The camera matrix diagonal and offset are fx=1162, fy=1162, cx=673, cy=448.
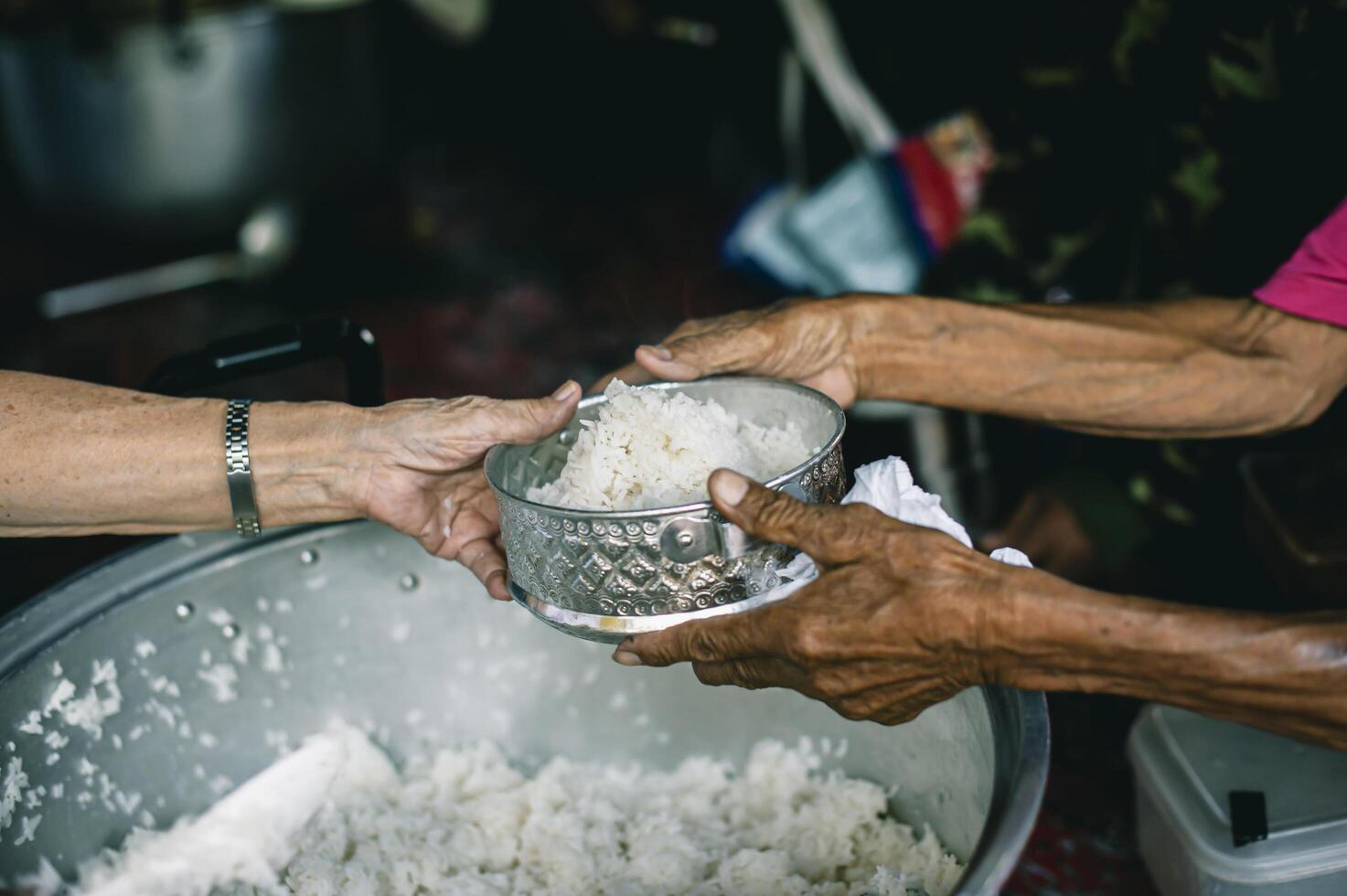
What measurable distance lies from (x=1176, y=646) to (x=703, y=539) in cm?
48

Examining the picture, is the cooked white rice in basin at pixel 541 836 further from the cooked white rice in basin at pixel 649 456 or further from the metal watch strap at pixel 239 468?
the cooked white rice in basin at pixel 649 456

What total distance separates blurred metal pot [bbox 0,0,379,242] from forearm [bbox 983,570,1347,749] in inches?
133

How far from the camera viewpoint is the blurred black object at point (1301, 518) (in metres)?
1.88

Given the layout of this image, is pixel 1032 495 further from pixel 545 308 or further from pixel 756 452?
pixel 545 308

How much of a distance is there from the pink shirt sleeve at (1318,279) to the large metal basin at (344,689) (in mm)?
861

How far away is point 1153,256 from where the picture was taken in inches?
100

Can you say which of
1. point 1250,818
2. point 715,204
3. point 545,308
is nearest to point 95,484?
point 1250,818

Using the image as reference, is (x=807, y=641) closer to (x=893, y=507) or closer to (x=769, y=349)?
(x=893, y=507)

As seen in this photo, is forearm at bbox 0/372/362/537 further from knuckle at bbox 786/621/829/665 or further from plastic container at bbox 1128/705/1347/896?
plastic container at bbox 1128/705/1347/896

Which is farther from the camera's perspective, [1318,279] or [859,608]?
[1318,279]

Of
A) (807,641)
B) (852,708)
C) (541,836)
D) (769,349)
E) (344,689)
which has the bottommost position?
(541,836)

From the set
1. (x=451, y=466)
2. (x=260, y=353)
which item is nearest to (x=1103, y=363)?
(x=451, y=466)

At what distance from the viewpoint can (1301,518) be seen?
1.98 meters

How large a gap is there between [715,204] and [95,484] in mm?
3875
